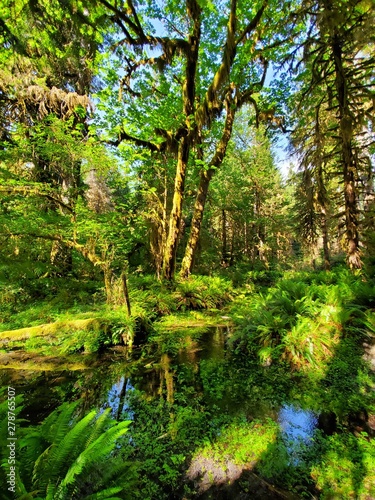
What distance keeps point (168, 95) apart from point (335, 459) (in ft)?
40.7

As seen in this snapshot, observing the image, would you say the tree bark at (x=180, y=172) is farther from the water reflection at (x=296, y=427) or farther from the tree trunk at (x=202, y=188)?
the water reflection at (x=296, y=427)

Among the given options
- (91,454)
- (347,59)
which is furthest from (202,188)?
(91,454)

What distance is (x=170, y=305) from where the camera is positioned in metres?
8.70

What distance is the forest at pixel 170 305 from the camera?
89.0 inches

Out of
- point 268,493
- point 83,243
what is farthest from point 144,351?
point 83,243

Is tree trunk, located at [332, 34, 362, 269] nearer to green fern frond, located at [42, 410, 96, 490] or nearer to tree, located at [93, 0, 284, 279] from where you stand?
tree, located at [93, 0, 284, 279]

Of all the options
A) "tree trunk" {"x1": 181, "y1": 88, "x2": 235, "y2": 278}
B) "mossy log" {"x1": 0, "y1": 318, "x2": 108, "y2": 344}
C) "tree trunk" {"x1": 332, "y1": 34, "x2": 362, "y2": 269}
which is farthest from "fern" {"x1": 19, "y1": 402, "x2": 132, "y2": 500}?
"tree trunk" {"x1": 181, "y1": 88, "x2": 235, "y2": 278}

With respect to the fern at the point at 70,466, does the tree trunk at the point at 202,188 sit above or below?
above

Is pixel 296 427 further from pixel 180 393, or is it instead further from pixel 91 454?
pixel 91 454

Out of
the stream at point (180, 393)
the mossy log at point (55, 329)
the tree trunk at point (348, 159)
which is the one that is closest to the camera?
the stream at point (180, 393)

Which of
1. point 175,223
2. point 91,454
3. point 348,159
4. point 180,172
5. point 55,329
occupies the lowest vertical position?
point 55,329

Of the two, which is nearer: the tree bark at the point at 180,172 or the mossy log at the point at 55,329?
the mossy log at the point at 55,329

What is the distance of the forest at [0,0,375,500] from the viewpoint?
2260 millimetres

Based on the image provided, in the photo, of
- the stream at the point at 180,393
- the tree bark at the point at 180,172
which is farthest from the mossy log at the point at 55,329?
the tree bark at the point at 180,172
